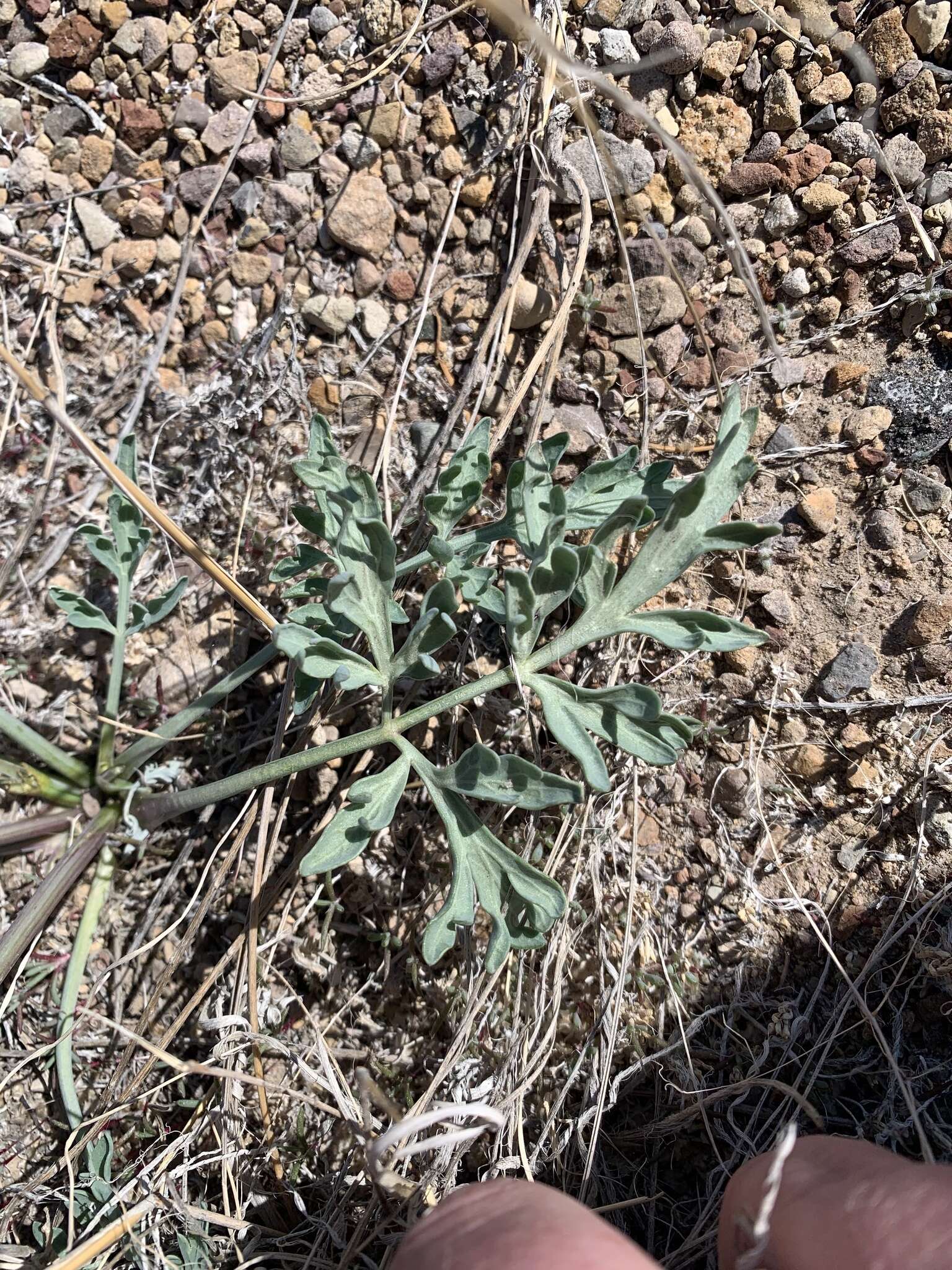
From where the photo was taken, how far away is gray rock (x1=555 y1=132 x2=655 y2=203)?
2.08 metres

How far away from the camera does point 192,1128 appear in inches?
75.8

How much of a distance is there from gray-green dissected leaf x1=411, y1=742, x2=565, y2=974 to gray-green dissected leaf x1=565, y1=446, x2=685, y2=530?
532 millimetres

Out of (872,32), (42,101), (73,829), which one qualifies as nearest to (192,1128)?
(73,829)

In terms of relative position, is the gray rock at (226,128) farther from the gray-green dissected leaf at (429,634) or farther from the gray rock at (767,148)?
the gray-green dissected leaf at (429,634)

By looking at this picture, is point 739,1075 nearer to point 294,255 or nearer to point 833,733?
point 833,733

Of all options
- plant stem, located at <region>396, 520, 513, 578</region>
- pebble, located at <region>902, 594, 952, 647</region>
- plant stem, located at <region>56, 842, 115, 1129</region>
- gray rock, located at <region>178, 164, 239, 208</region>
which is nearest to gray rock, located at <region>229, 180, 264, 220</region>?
gray rock, located at <region>178, 164, 239, 208</region>

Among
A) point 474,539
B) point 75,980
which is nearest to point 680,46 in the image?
point 474,539

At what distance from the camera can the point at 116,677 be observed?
6.32 feet

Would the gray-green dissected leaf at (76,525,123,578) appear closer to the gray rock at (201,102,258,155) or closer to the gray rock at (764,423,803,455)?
the gray rock at (201,102,258,155)

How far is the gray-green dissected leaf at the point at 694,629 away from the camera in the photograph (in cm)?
149

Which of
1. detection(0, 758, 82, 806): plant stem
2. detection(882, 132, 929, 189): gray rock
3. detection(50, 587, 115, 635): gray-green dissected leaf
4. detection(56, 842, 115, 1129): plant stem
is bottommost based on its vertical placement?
detection(56, 842, 115, 1129): plant stem

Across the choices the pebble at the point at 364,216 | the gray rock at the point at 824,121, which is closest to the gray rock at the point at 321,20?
the pebble at the point at 364,216

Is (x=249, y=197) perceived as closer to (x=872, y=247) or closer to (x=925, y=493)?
(x=872, y=247)

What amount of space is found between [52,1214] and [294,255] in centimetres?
223
